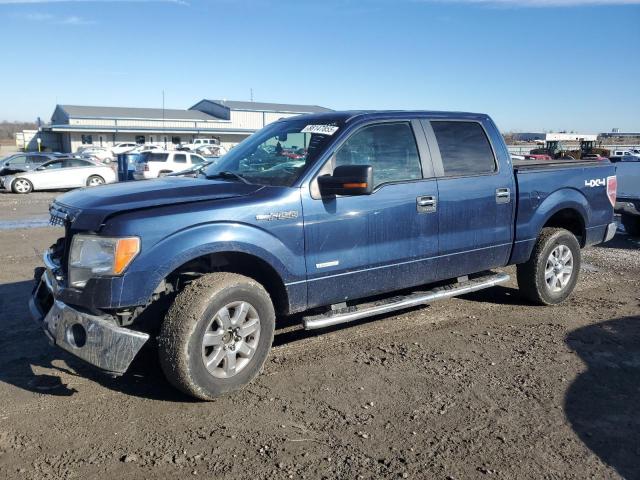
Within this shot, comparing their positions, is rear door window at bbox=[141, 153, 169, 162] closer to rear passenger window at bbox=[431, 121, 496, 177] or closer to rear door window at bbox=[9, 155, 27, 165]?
rear door window at bbox=[9, 155, 27, 165]

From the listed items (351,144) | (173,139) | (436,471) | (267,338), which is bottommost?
(436,471)

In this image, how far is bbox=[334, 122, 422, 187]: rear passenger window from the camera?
185 inches

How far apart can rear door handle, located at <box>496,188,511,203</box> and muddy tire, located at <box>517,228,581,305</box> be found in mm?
801

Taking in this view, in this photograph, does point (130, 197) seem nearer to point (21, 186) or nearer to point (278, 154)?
point (278, 154)

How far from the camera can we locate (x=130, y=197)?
397cm

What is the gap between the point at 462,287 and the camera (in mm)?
5469

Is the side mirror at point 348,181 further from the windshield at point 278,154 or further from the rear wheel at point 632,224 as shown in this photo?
the rear wheel at point 632,224

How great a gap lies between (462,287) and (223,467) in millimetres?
3069

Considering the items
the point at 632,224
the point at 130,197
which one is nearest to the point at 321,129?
the point at 130,197

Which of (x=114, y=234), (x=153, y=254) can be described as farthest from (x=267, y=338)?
(x=114, y=234)

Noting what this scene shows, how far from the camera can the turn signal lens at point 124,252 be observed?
11.8 ft

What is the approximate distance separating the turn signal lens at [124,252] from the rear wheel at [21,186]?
2080 centimetres

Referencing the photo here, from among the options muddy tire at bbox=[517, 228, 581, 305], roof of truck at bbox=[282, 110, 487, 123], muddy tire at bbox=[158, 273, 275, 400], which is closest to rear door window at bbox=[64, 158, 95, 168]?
roof of truck at bbox=[282, 110, 487, 123]

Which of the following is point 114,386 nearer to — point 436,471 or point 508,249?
point 436,471
